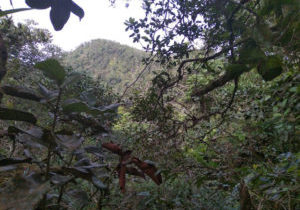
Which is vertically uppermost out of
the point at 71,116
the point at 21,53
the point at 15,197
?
the point at 21,53

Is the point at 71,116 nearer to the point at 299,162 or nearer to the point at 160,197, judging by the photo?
the point at 160,197

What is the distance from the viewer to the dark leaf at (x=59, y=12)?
96 cm

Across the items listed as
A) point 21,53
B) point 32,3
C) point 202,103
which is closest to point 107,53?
point 21,53

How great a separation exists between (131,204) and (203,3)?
4.32 feet

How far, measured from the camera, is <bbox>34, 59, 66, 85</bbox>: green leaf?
70cm

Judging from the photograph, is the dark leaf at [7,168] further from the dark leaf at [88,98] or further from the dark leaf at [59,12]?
the dark leaf at [59,12]

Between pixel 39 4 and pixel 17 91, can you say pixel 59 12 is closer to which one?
pixel 39 4

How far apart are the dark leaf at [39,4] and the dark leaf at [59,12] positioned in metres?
0.02

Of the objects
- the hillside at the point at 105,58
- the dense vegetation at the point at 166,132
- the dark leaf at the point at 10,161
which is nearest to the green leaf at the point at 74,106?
the dense vegetation at the point at 166,132

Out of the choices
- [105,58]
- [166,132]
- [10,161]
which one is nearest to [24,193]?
[10,161]

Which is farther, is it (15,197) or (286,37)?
(286,37)

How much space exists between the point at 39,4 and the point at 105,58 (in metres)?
15.7

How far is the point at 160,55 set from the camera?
6.50 feet

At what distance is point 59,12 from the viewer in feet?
3.17
